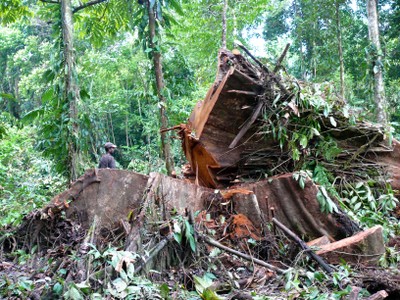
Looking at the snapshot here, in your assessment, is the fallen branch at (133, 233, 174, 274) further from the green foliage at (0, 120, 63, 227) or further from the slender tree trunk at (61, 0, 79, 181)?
the slender tree trunk at (61, 0, 79, 181)

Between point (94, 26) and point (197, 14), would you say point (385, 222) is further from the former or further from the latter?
point (197, 14)

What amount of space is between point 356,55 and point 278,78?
35.8 feet

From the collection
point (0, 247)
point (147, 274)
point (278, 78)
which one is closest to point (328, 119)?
point (278, 78)

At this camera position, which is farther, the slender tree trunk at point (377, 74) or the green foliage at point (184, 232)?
the slender tree trunk at point (377, 74)

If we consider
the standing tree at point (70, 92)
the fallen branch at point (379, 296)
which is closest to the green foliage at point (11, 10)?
the standing tree at point (70, 92)

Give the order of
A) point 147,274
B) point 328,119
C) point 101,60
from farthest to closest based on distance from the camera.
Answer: point 101,60, point 328,119, point 147,274

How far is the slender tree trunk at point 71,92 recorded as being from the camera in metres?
7.36

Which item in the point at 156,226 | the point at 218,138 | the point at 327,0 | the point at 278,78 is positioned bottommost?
the point at 156,226

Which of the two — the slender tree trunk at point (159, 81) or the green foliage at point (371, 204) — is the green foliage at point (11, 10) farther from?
the green foliage at point (371, 204)

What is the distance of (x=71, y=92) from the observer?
7.46 m

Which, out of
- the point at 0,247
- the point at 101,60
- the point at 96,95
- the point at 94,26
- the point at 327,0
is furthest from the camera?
the point at 96,95

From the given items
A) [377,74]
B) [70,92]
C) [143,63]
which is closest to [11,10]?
[70,92]

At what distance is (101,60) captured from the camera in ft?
55.1

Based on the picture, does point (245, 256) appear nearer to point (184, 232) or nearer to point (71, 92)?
point (184, 232)
